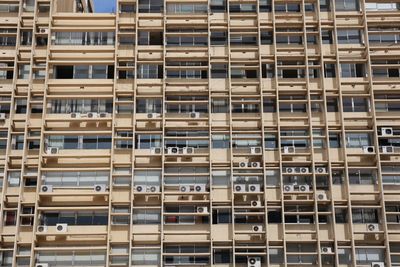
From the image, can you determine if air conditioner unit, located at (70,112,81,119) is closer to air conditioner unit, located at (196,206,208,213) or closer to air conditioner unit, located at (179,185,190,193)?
air conditioner unit, located at (179,185,190,193)

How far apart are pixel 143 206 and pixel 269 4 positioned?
14649 millimetres

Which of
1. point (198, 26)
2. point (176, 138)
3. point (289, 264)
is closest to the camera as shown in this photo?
point (289, 264)

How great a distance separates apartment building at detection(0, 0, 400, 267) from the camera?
36031 millimetres

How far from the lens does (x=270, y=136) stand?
3834 cm

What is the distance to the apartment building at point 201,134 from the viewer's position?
3603 cm

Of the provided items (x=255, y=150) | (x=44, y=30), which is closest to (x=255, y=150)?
(x=255, y=150)

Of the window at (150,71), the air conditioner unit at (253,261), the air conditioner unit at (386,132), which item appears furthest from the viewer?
the window at (150,71)

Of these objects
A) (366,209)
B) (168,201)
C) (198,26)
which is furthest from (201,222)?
(198,26)

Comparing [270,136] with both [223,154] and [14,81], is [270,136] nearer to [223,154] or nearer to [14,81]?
[223,154]

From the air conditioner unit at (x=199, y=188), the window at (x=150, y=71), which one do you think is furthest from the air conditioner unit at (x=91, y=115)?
the air conditioner unit at (x=199, y=188)

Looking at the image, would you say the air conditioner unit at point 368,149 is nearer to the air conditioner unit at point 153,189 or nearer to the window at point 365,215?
the window at point 365,215

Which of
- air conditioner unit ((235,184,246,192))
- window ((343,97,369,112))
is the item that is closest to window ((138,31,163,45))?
air conditioner unit ((235,184,246,192))

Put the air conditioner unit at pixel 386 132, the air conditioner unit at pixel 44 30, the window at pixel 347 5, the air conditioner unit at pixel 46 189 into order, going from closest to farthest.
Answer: the air conditioner unit at pixel 46 189 → the air conditioner unit at pixel 386 132 → the air conditioner unit at pixel 44 30 → the window at pixel 347 5

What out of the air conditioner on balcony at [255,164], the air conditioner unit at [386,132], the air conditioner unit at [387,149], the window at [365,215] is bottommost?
the window at [365,215]
